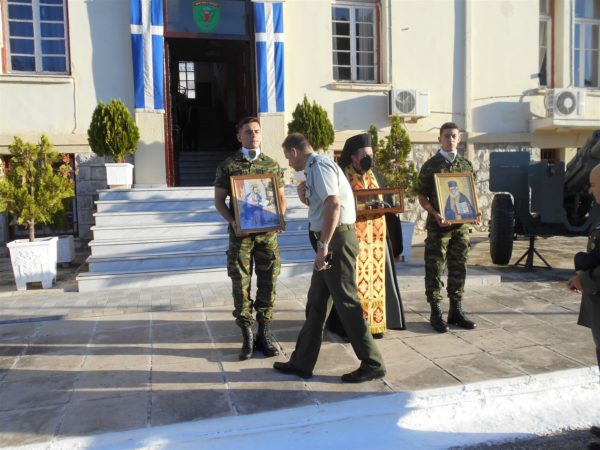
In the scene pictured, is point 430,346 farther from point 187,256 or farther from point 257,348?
point 187,256

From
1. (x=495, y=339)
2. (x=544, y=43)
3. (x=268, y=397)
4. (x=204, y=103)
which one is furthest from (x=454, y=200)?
(x=204, y=103)

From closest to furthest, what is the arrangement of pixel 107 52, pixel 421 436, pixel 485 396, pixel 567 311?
1. pixel 421 436
2. pixel 485 396
3. pixel 567 311
4. pixel 107 52

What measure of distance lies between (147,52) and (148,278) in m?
4.61

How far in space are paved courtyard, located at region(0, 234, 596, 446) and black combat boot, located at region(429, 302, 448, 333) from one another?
0.33 feet

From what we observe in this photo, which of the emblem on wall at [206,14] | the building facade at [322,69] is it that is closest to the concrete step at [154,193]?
the building facade at [322,69]

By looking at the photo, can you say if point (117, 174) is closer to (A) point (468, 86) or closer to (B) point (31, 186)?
(B) point (31, 186)

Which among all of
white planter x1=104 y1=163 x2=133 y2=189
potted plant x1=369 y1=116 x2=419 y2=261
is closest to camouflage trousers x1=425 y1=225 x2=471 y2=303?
potted plant x1=369 y1=116 x2=419 y2=261

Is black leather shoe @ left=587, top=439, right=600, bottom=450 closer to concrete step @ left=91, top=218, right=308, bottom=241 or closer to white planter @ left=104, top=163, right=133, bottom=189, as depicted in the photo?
Answer: concrete step @ left=91, top=218, right=308, bottom=241

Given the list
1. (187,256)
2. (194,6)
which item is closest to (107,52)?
(194,6)

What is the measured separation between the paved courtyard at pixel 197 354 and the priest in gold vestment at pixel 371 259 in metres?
0.20

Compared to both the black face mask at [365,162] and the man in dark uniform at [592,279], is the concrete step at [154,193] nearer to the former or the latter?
the black face mask at [365,162]

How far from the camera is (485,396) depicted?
3.52m

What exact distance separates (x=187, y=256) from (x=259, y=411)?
4141 mm

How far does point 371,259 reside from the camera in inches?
176
